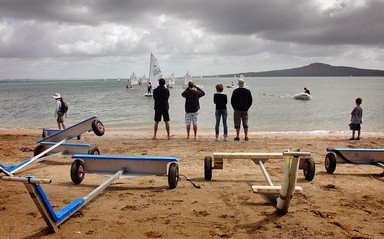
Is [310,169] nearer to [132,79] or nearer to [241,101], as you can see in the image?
[241,101]

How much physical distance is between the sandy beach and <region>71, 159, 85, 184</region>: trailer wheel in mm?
137

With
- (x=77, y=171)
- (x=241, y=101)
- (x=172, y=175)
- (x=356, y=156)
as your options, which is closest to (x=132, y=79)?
(x=241, y=101)

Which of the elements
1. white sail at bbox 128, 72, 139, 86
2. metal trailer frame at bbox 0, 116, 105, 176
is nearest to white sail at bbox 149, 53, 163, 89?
metal trailer frame at bbox 0, 116, 105, 176

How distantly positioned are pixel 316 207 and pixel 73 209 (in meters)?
3.46

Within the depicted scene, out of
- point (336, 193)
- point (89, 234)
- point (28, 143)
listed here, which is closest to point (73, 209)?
point (89, 234)

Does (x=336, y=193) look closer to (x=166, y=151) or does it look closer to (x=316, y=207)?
(x=316, y=207)

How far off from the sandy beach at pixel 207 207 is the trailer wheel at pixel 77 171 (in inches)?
5.4

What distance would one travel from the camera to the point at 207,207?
189 inches

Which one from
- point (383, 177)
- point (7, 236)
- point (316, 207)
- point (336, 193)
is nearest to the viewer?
point (7, 236)

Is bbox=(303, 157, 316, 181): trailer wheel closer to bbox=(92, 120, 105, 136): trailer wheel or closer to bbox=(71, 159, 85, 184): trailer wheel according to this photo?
A: bbox=(71, 159, 85, 184): trailer wheel

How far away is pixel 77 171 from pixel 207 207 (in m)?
2.62

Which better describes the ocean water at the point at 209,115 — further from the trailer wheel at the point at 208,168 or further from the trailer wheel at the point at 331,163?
the trailer wheel at the point at 208,168

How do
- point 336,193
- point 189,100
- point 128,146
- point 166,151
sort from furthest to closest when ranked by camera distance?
1. point 189,100
2. point 128,146
3. point 166,151
4. point 336,193

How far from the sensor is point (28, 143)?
37.7 feet
